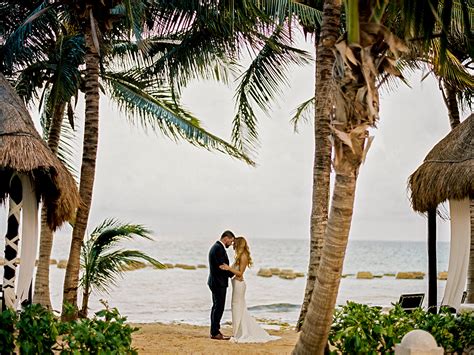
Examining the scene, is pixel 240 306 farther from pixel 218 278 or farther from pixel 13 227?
pixel 13 227

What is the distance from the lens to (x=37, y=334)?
758 cm

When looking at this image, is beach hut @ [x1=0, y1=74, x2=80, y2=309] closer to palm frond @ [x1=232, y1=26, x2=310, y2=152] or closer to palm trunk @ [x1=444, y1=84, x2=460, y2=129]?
palm frond @ [x1=232, y1=26, x2=310, y2=152]

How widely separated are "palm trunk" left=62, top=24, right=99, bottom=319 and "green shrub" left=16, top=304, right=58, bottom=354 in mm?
3263

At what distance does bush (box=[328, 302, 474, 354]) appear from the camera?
302 inches

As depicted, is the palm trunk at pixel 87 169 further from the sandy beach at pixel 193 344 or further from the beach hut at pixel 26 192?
the beach hut at pixel 26 192

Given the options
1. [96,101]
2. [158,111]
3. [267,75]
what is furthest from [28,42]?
[267,75]

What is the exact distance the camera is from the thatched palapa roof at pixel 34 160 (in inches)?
330

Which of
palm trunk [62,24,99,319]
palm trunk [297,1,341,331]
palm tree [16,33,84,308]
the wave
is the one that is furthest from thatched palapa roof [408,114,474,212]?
the wave

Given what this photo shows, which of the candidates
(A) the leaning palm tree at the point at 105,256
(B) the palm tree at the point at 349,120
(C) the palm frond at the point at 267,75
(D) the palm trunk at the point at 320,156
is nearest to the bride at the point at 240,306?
(D) the palm trunk at the point at 320,156

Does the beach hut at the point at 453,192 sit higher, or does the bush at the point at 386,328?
the beach hut at the point at 453,192

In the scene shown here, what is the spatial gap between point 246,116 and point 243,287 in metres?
4.39

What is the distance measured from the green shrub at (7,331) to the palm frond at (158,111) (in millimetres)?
6416

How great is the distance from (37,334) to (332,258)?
3032 mm

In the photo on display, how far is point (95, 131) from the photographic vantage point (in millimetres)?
11617
